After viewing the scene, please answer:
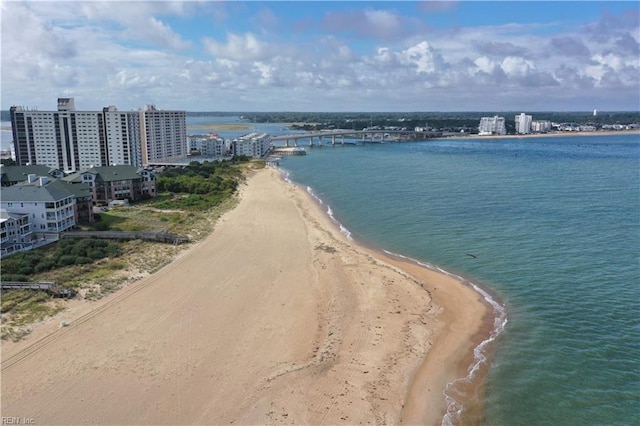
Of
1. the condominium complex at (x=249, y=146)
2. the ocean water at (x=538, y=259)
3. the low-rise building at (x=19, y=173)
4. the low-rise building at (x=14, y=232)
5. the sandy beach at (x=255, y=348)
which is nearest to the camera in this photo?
the sandy beach at (x=255, y=348)

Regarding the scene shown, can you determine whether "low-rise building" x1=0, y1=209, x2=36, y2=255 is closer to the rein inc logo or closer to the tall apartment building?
the rein inc logo

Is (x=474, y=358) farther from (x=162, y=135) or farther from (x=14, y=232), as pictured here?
(x=162, y=135)

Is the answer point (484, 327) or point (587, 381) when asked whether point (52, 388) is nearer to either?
point (484, 327)

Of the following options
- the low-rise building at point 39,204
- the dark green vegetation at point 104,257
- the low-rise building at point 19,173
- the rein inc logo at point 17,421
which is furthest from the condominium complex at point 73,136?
the rein inc logo at point 17,421

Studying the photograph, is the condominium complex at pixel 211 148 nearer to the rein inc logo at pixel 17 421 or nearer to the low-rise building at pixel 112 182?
the low-rise building at pixel 112 182

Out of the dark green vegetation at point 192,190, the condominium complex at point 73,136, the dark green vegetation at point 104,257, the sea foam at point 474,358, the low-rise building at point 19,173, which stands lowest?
the sea foam at point 474,358

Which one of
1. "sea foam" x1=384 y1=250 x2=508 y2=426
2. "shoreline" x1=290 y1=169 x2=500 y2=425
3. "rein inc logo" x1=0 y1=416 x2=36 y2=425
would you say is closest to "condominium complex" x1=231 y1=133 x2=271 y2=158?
"shoreline" x1=290 y1=169 x2=500 y2=425

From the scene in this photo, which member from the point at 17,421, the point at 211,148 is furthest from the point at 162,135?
the point at 17,421
